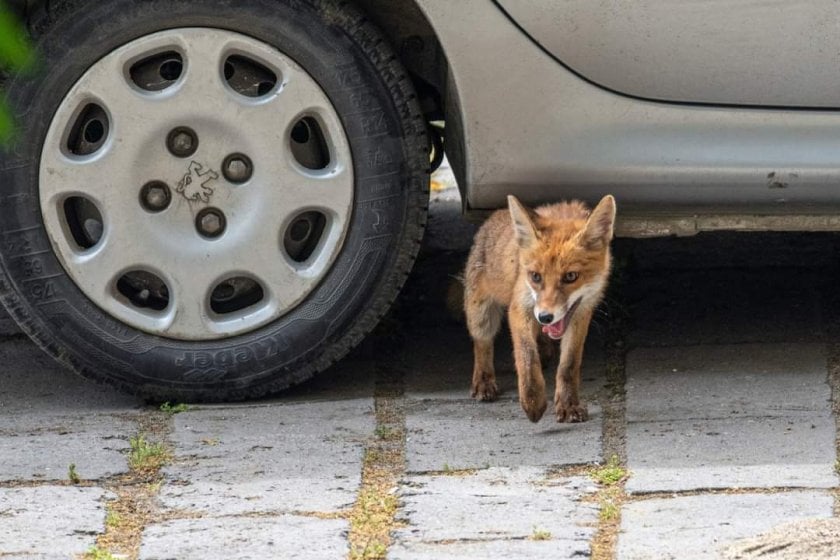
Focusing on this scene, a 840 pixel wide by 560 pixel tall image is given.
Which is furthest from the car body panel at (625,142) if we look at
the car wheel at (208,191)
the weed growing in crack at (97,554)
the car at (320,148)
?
the weed growing in crack at (97,554)

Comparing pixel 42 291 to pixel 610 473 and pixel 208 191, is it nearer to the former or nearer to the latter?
pixel 208 191

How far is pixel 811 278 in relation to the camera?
18.0 ft

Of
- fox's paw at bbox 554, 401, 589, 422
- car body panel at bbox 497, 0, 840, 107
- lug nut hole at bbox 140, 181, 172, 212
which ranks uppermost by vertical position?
car body panel at bbox 497, 0, 840, 107

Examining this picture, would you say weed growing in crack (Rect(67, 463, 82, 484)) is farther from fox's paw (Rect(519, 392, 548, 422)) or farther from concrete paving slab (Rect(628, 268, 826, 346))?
concrete paving slab (Rect(628, 268, 826, 346))

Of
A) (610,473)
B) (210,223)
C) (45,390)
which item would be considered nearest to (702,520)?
(610,473)

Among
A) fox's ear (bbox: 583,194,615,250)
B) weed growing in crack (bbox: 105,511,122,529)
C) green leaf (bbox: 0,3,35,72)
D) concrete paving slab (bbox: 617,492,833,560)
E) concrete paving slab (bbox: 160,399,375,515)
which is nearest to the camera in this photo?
green leaf (bbox: 0,3,35,72)

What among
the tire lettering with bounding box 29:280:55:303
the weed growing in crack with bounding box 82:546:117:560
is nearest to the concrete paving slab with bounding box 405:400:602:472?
the weed growing in crack with bounding box 82:546:117:560

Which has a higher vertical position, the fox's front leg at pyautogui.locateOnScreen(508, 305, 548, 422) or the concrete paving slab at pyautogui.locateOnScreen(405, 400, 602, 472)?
the fox's front leg at pyautogui.locateOnScreen(508, 305, 548, 422)

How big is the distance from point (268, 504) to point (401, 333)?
1609mm

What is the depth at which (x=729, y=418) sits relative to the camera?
4.27 m

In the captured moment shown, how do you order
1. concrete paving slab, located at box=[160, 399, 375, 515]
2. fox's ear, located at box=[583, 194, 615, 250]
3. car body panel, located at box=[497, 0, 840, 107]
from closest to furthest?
concrete paving slab, located at box=[160, 399, 375, 515] < car body panel, located at box=[497, 0, 840, 107] < fox's ear, located at box=[583, 194, 615, 250]

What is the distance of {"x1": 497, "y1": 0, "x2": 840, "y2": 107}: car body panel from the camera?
4.21m

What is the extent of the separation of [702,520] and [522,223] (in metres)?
1.27

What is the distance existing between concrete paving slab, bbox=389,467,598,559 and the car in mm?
851
